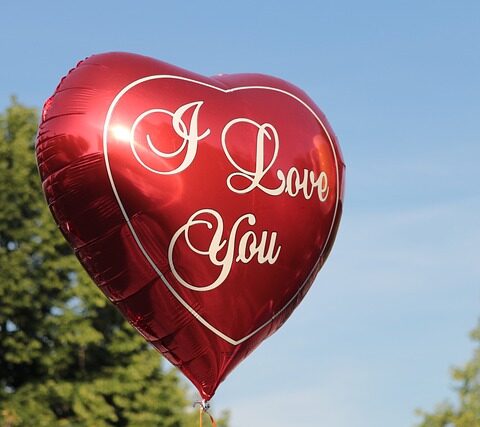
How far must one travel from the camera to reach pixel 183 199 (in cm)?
1012

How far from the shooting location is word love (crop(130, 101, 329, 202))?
33.3 ft

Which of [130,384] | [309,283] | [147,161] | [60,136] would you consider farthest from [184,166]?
[130,384]

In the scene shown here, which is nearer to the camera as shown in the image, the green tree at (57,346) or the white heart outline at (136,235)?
the white heart outline at (136,235)

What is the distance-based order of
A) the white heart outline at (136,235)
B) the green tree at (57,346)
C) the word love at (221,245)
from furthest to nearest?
the green tree at (57,346)
the word love at (221,245)
the white heart outline at (136,235)

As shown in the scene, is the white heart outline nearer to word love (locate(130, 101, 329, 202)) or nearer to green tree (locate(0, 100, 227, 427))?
word love (locate(130, 101, 329, 202))

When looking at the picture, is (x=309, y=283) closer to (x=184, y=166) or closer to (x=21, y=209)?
(x=184, y=166)

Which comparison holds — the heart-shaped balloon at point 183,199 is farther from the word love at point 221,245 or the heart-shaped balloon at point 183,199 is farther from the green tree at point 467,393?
the green tree at point 467,393

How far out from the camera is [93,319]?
2616 cm

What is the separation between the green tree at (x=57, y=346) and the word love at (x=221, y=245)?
15.4m

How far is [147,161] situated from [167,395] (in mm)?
16763

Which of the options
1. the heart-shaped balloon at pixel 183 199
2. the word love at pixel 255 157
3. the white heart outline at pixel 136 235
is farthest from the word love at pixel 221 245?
the word love at pixel 255 157

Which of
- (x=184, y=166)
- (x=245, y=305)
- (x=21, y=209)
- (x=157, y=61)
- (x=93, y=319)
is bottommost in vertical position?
(x=245, y=305)

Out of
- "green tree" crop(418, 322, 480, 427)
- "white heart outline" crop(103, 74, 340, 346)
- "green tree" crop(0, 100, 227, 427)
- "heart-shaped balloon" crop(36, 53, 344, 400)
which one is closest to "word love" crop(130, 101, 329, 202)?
"heart-shaped balloon" crop(36, 53, 344, 400)

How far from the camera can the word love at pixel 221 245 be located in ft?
33.4
